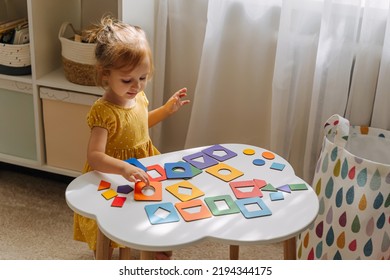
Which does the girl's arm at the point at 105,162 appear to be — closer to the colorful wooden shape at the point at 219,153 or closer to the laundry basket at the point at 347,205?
the colorful wooden shape at the point at 219,153

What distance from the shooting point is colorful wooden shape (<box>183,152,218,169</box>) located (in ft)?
4.96

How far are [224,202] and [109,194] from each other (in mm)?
268

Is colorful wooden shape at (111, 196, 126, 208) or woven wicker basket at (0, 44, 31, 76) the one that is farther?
woven wicker basket at (0, 44, 31, 76)

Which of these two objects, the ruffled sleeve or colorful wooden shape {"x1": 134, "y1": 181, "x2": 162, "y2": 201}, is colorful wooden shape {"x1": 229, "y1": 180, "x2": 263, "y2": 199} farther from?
the ruffled sleeve

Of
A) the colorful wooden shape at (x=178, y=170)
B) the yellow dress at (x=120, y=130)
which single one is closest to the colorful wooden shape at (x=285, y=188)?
the colorful wooden shape at (x=178, y=170)

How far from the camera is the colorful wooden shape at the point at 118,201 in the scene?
1.32 metres

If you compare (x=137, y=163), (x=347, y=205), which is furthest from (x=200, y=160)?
(x=347, y=205)

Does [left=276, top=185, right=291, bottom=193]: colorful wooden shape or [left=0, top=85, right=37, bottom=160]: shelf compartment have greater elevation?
[left=276, top=185, right=291, bottom=193]: colorful wooden shape

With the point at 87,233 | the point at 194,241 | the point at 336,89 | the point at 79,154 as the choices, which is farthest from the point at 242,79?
the point at 194,241

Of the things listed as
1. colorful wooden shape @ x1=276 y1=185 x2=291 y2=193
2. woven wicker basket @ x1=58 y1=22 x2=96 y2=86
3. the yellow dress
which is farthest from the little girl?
woven wicker basket @ x1=58 y1=22 x2=96 y2=86

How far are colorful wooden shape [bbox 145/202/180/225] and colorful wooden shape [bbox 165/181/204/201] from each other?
4 cm

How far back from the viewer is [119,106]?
62.3 inches

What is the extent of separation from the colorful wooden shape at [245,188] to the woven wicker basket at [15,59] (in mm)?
1064

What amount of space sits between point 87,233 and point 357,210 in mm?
777
